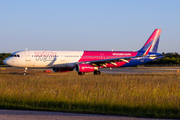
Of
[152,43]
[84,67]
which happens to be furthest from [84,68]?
[152,43]

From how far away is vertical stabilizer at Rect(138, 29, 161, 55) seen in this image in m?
40.5

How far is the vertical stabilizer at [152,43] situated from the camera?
4052 cm

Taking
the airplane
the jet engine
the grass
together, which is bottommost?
the grass

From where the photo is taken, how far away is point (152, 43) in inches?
1615

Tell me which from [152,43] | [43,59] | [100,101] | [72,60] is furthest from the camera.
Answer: [152,43]

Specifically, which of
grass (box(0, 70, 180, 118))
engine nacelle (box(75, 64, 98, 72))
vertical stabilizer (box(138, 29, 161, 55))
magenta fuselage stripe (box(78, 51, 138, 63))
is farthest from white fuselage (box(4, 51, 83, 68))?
grass (box(0, 70, 180, 118))

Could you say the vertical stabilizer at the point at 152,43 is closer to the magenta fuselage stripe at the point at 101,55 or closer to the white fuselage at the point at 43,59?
the magenta fuselage stripe at the point at 101,55

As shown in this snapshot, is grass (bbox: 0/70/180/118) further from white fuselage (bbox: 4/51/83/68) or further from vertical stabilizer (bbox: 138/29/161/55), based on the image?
vertical stabilizer (bbox: 138/29/161/55)

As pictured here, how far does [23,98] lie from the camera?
40.5 ft

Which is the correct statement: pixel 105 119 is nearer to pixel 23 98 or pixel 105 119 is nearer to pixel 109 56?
pixel 23 98

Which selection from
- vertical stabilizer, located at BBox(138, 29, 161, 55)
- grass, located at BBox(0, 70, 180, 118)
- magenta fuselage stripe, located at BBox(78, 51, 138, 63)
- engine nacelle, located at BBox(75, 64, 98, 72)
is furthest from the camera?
vertical stabilizer, located at BBox(138, 29, 161, 55)

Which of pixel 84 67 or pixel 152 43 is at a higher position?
pixel 152 43

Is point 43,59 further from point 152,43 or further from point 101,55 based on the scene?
point 152,43

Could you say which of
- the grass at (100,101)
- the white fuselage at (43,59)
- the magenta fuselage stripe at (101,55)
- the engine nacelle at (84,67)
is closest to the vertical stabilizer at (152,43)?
the magenta fuselage stripe at (101,55)
